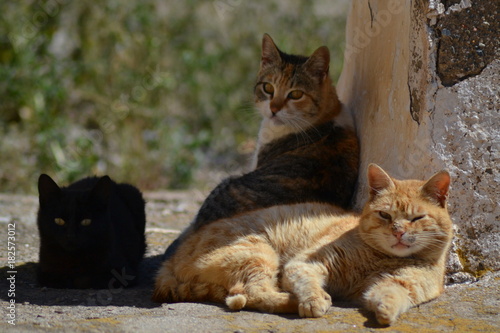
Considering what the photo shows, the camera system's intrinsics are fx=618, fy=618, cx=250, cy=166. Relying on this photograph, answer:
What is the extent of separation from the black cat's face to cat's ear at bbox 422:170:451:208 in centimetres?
199

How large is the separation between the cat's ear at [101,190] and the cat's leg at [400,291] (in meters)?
1.79

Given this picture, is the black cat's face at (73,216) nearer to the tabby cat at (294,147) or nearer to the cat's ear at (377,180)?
the tabby cat at (294,147)

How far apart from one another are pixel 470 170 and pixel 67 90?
6.12 metres

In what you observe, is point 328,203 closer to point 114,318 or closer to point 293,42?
point 114,318

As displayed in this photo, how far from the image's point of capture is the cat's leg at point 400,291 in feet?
9.83

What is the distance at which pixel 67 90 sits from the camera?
8.25m

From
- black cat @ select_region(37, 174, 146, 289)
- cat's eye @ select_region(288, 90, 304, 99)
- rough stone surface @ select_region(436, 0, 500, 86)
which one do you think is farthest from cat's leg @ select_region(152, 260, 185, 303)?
rough stone surface @ select_region(436, 0, 500, 86)

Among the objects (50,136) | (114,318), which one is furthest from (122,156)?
(114,318)

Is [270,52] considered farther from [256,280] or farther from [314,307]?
[314,307]

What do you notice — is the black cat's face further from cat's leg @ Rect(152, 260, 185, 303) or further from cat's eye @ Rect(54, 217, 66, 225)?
cat's leg @ Rect(152, 260, 185, 303)

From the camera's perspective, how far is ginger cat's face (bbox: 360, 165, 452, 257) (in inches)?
128

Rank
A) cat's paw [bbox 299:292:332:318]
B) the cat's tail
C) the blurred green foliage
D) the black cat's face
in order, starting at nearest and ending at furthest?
cat's paw [bbox 299:292:332:318], the cat's tail, the black cat's face, the blurred green foliage

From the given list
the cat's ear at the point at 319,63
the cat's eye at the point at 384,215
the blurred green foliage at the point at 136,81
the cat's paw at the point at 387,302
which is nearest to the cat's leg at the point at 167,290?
the cat's paw at the point at 387,302

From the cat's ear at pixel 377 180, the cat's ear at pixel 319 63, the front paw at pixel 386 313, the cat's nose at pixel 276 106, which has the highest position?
the cat's ear at pixel 319 63
